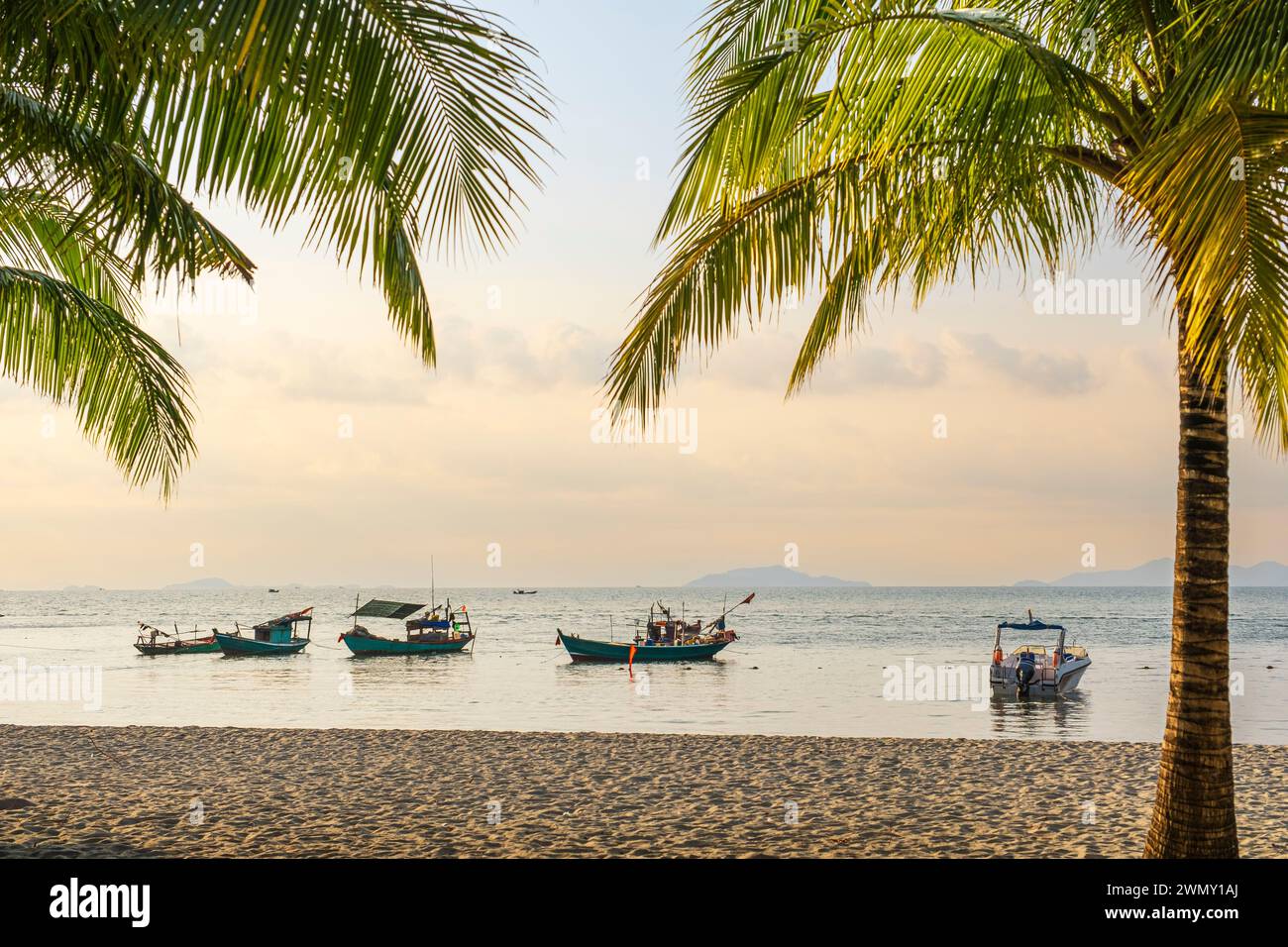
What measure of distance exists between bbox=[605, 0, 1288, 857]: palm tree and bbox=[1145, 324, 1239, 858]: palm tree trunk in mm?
10

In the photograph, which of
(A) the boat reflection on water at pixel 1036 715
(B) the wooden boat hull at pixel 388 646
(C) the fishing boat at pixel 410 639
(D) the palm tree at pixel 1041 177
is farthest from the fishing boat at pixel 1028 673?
(B) the wooden boat hull at pixel 388 646

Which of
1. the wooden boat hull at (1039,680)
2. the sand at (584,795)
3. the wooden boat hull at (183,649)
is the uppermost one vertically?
the sand at (584,795)

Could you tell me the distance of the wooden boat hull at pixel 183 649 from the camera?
4473 centimetres

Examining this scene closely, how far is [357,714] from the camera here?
23.8 m

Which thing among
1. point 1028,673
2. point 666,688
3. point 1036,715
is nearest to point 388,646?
point 666,688

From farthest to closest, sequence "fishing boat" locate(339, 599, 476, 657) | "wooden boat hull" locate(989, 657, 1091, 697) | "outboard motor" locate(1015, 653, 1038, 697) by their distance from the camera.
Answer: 1. "fishing boat" locate(339, 599, 476, 657)
2. "wooden boat hull" locate(989, 657, 1091, 697)
3. "outboard motor" locate(1015, 653, 1038, 697)

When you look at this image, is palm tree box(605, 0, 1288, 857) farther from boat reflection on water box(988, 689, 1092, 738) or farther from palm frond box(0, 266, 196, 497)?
boat reflection on water box(988, 689, 1092, 738)

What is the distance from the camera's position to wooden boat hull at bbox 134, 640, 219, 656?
44728mm

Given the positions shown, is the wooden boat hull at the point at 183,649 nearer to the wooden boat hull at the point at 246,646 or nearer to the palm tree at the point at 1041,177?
the wooden boat hull at the point at 246,646

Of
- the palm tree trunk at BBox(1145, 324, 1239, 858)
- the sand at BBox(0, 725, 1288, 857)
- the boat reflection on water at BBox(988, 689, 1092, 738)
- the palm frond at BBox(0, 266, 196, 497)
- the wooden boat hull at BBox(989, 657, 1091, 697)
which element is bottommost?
the boat reflection on water at BBox(988, 689, 1092, 738)

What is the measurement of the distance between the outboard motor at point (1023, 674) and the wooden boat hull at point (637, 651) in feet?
56.5

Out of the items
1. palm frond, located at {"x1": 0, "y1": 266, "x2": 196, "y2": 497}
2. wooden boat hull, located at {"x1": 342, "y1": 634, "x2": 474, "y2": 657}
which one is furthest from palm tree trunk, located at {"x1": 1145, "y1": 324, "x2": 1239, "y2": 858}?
wooden boat hull, located at {"x1": 342, "y1": 634, "x2": 474, "y2": 657}
